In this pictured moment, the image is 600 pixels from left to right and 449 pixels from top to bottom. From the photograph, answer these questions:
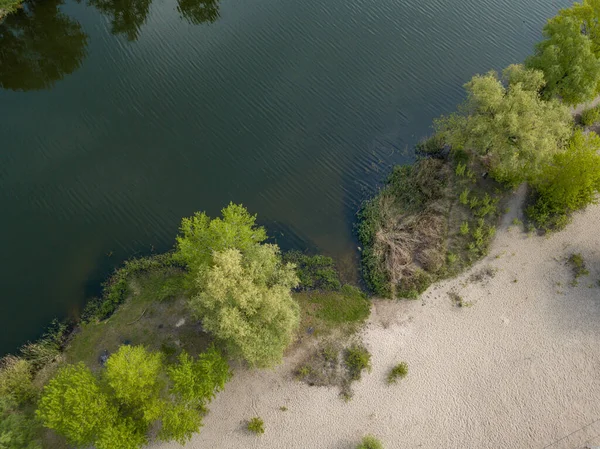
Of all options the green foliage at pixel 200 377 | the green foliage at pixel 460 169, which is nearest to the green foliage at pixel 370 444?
the green foliage at pixel 200 377

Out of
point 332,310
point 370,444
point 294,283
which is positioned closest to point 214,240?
point 294,283

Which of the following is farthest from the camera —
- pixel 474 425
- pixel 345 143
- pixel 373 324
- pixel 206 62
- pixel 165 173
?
pixel 206 62

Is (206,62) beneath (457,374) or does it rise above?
above

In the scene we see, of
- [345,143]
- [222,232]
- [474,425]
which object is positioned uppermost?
[345,143]

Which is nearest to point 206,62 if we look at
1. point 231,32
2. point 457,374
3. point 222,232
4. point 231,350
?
point 231,32

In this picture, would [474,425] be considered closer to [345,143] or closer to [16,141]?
[345,143]

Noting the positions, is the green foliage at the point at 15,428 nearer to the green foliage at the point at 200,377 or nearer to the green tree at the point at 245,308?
the green foliage at the point at 200,377
